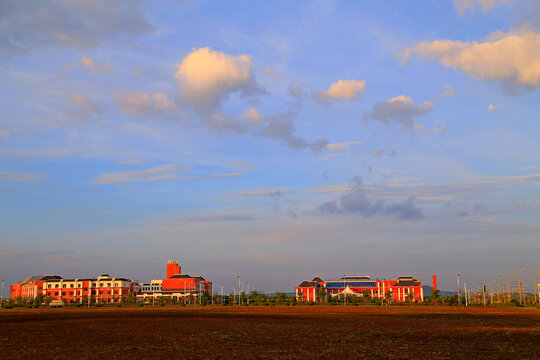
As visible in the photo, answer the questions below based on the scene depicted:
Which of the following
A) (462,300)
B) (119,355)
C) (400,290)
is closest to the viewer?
(119,355)

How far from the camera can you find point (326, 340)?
31969 mm

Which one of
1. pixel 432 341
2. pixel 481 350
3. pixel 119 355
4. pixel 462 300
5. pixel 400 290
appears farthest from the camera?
pixel 400 290

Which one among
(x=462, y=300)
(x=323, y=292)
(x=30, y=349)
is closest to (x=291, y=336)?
(x=30, y=349)

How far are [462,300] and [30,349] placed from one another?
13043cm

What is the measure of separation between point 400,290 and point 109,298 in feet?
385

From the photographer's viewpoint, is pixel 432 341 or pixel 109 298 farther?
pixel 109 298

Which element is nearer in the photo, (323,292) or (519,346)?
(519,346)

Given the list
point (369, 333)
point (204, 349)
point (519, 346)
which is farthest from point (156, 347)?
point (519, 346)

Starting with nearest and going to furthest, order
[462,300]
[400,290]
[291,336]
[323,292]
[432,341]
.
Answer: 1. [432,341]
2. [291,336]
3. [462,300]
4. [323,292]
5. [400,290]

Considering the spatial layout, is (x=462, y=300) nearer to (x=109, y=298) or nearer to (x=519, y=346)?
(x=519, y=346)

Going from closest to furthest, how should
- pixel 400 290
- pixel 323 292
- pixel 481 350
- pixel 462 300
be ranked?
1. pixel 481 350
2. pixel 462 300
3. pixel 323 292
4. pixel 400 290

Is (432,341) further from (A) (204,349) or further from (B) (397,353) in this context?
(A) (204,349)

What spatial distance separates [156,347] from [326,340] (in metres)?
11.0

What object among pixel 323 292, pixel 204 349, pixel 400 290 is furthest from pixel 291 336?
pixel 400 290
